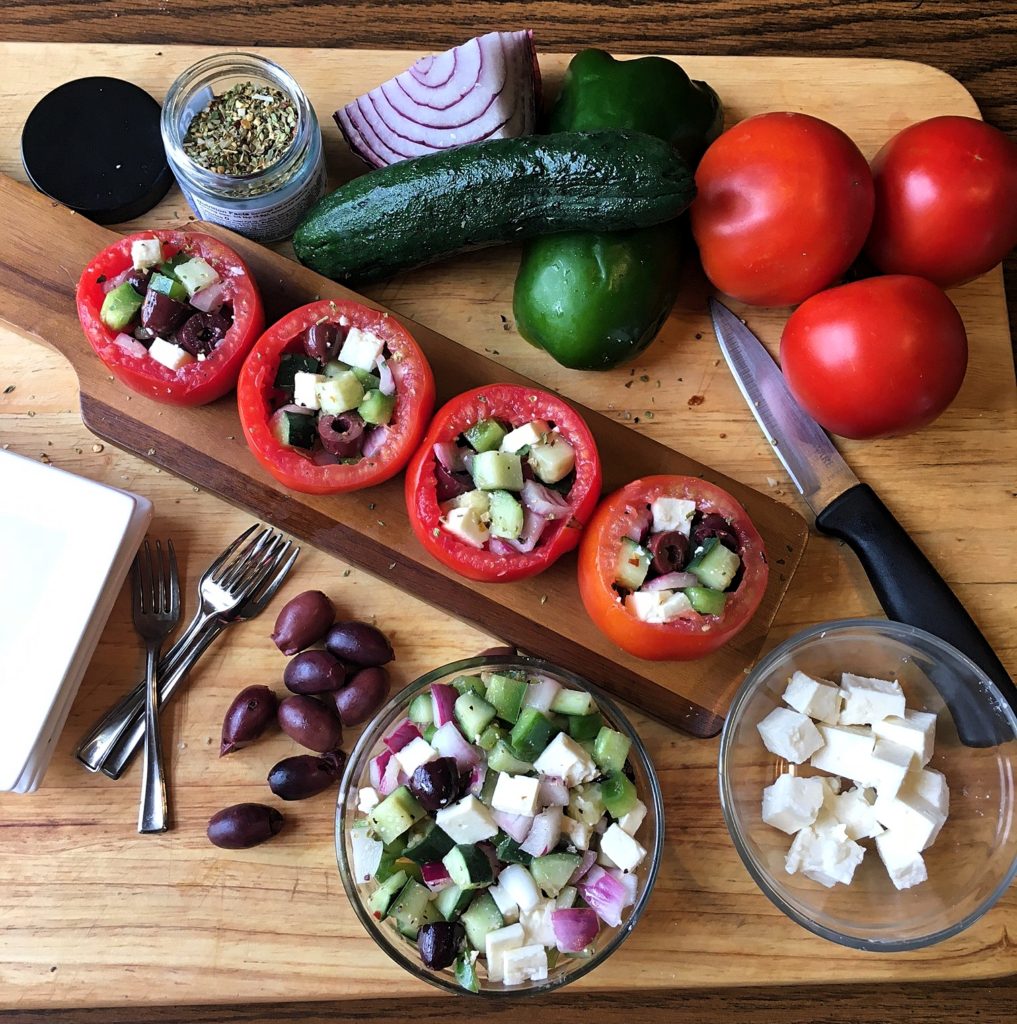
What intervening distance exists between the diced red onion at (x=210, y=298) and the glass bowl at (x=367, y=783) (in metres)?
0.77

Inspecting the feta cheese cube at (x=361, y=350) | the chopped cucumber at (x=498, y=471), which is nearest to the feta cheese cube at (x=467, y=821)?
the chopped cucumber at (x=498, y=471)

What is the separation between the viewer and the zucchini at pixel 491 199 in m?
1.71

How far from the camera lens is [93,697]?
188cm

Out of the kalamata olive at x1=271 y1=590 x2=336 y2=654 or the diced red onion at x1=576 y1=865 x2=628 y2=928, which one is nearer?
the diced red onion at x1=576 y1=865 x2=628 y2=928

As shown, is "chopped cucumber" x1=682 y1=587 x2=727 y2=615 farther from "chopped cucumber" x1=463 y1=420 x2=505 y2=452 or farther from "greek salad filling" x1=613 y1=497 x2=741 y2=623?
"chopped cucumber" x1=463 y1=420 x2=505 y2=452

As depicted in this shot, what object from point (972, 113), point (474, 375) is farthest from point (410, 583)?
point (972, 113)

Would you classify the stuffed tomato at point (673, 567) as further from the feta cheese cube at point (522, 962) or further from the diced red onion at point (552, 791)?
the feta cheese cube at point (522, 962)

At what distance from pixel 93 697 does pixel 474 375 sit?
3.18ft

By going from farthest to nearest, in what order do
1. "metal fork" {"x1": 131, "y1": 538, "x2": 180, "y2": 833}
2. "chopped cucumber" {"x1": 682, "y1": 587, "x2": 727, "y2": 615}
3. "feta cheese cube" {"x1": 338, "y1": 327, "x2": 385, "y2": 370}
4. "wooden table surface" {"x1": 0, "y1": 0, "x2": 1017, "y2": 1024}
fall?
"wooden table surface" {"x1": 0, "y1": 0, "x2": 1017, "y2": 1024}
"metal fork" {"x1": 131, "y1": 538, "x2": 180, "y2": 833}
"feta cheese cube" {"x1": 338, "y1": 327, "x2": 385, "y2": 370}
"chopped cucumber" {"x1": 682, "y1": 587, "x2": 727, "y2": 615}

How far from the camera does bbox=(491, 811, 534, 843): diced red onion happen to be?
1652 mm

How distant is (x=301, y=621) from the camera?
182 cm

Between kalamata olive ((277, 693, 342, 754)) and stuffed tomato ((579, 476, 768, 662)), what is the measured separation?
1.79 ft

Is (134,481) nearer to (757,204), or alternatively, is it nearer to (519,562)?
(519,562)

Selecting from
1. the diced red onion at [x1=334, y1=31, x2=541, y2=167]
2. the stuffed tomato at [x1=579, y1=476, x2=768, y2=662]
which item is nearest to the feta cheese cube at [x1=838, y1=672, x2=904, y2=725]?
the stuffed tomato at [x1=579, y1=476, x2=768, y2=662]
